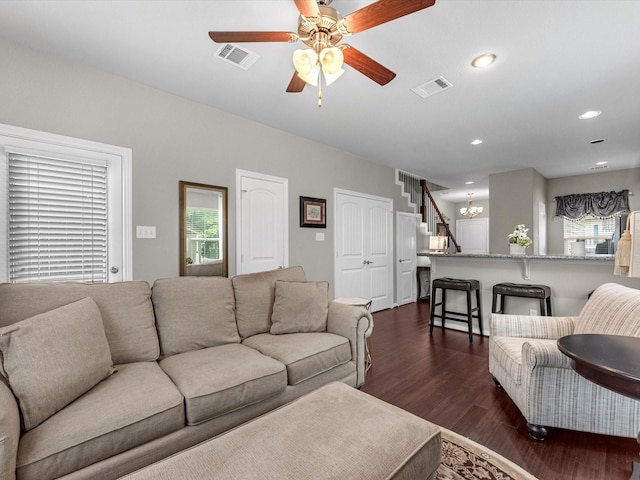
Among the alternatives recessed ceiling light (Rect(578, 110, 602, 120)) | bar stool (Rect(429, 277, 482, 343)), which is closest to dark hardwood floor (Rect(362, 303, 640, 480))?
bar stool (Rect(429, 277, 482, 343))

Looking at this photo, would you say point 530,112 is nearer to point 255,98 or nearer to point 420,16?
point 420,16

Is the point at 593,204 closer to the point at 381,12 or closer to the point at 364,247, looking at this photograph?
the point at 364,247

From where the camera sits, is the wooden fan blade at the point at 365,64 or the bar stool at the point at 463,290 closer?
the wooden fan blade at the point at 365,64

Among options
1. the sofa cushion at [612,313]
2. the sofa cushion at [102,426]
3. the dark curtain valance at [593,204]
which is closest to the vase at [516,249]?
the sofa cushion at [612,313]

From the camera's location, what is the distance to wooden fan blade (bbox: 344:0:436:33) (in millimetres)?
1409

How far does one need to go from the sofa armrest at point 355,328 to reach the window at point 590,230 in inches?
243

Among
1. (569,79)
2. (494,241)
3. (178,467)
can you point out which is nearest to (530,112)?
(569,79)

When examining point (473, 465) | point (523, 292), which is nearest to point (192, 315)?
point (473, 465)

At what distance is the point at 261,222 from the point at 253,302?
1460mm

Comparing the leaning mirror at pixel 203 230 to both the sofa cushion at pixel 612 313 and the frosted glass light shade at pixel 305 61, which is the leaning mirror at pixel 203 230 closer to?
the frosted glass light shade at pixel 305 61

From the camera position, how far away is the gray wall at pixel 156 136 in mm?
2273

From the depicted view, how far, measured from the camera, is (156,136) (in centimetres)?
287

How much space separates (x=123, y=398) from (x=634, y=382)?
208cm

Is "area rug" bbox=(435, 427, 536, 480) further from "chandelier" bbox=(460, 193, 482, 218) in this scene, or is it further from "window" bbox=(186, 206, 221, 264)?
"chandelier" bbox=(460, 193, 482, 218)
